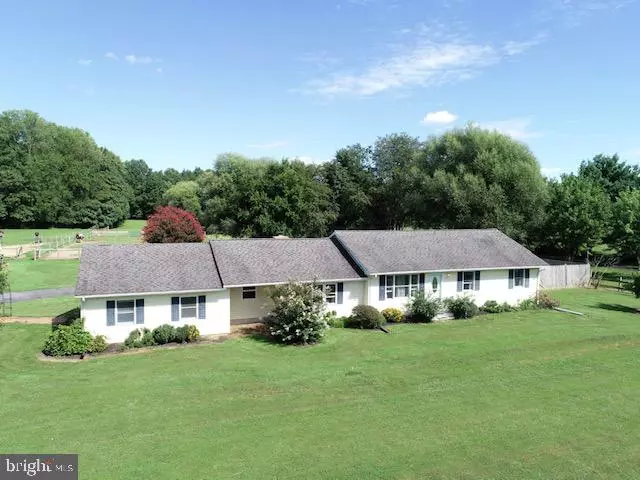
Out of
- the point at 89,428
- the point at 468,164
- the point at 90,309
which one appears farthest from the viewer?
the point at 468,164

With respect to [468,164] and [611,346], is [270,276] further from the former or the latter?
[468,164]

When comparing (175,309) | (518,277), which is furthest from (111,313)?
(518,277)

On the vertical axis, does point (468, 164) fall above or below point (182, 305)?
above

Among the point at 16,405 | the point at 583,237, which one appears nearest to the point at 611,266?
the point at 583,237

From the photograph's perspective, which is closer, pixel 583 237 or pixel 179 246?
pixel 179 246

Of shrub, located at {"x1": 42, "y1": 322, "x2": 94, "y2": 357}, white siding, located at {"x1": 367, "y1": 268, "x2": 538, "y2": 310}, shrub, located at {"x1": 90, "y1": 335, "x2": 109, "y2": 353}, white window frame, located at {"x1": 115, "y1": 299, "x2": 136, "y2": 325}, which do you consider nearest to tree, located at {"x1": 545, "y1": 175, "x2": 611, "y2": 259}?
white siding, located at {"x1": 367, "y1": 268, "x2": 538, "y2": 310}

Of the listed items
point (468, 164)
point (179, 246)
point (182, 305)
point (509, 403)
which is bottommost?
point (509, 403)

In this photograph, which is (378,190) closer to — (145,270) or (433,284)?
(433,284)

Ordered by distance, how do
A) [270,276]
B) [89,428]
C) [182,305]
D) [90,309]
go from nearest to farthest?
[89,428]
[90,309]
[182,305]
[270,276]
